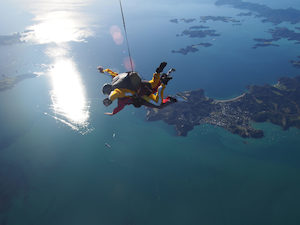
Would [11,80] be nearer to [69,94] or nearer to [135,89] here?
[69,94]

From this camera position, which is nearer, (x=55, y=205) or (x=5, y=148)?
(x=55, y=205)

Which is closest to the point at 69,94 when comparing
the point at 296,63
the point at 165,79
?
the point at 165,79

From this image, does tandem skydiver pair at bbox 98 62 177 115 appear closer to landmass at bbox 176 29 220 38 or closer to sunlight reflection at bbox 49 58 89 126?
sunlight reflection at bbox 49 58 89 126

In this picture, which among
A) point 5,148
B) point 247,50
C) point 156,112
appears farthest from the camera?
point 247,50

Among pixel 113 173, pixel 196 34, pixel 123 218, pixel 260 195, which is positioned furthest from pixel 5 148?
pixel 196 34

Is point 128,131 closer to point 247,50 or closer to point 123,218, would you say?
point 123,218

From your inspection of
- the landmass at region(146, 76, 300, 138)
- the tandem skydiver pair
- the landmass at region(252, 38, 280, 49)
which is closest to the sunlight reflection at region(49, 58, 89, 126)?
the landmass at region(146, 76, 300, 138)

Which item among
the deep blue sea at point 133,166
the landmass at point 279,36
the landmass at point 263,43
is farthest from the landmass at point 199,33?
the deep blue sea at point 133,166
